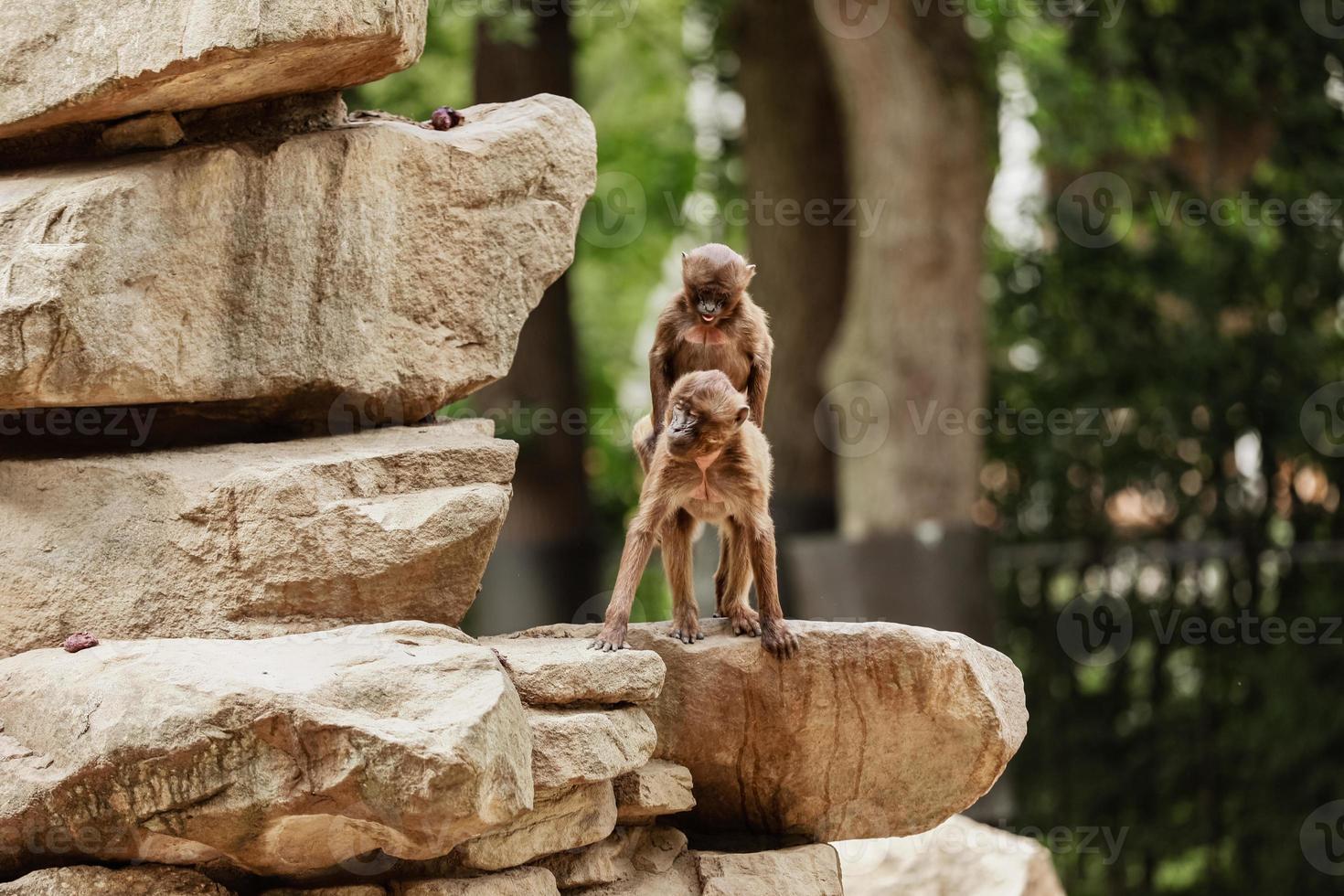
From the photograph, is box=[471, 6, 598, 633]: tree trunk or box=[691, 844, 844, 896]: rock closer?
box=[691, 844, 844, 896]: rock

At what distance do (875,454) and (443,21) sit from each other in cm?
572

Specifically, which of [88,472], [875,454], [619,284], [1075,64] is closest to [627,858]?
[88,472]

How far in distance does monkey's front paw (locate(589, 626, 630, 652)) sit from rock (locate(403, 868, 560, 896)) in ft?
2.57

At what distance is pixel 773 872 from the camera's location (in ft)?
20.1

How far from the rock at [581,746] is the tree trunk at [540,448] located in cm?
769

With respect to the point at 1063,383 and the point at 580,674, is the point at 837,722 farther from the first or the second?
the point at 1063,383

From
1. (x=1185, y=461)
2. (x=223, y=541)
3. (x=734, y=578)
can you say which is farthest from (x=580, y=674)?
(x=1185, y=461)

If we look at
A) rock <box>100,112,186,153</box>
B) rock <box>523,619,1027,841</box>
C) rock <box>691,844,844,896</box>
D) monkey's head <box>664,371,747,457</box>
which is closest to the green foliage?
rock <box>523,619,1027,841</box>

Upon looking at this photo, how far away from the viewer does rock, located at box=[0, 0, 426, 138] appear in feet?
17.8

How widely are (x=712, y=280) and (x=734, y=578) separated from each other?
3.90 ft

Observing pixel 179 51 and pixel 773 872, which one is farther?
pixel 773 872

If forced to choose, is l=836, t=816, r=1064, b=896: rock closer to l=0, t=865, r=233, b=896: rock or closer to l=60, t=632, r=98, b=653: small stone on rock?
l=0, t=865, r=233, b=896: rock

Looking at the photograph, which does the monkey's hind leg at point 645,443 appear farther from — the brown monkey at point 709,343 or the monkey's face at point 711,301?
the monkey's face at point 711,301

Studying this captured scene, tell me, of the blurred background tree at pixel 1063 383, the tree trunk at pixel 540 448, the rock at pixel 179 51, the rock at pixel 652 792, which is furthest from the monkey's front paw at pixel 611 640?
the tree trunk at pixel 540 448
